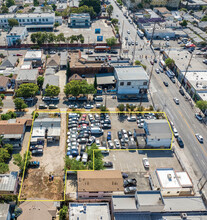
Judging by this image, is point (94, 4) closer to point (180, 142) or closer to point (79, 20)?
point (79, 20)

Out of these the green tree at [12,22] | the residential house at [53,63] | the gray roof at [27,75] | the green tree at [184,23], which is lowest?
the gray roof at [27,75]

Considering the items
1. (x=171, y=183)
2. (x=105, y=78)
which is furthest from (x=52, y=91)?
(x=171, y=183)

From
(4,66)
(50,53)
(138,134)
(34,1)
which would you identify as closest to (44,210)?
(138,134)

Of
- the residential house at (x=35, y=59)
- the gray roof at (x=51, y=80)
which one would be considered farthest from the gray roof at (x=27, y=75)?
the residential house at (x=35, y=59)

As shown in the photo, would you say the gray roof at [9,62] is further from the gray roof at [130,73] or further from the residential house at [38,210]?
the residential house at [38,210]

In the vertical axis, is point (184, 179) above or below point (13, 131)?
above

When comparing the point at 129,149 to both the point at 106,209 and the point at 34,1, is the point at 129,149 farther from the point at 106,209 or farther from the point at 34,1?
the point at 34,1

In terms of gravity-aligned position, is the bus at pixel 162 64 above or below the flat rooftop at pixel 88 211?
above
